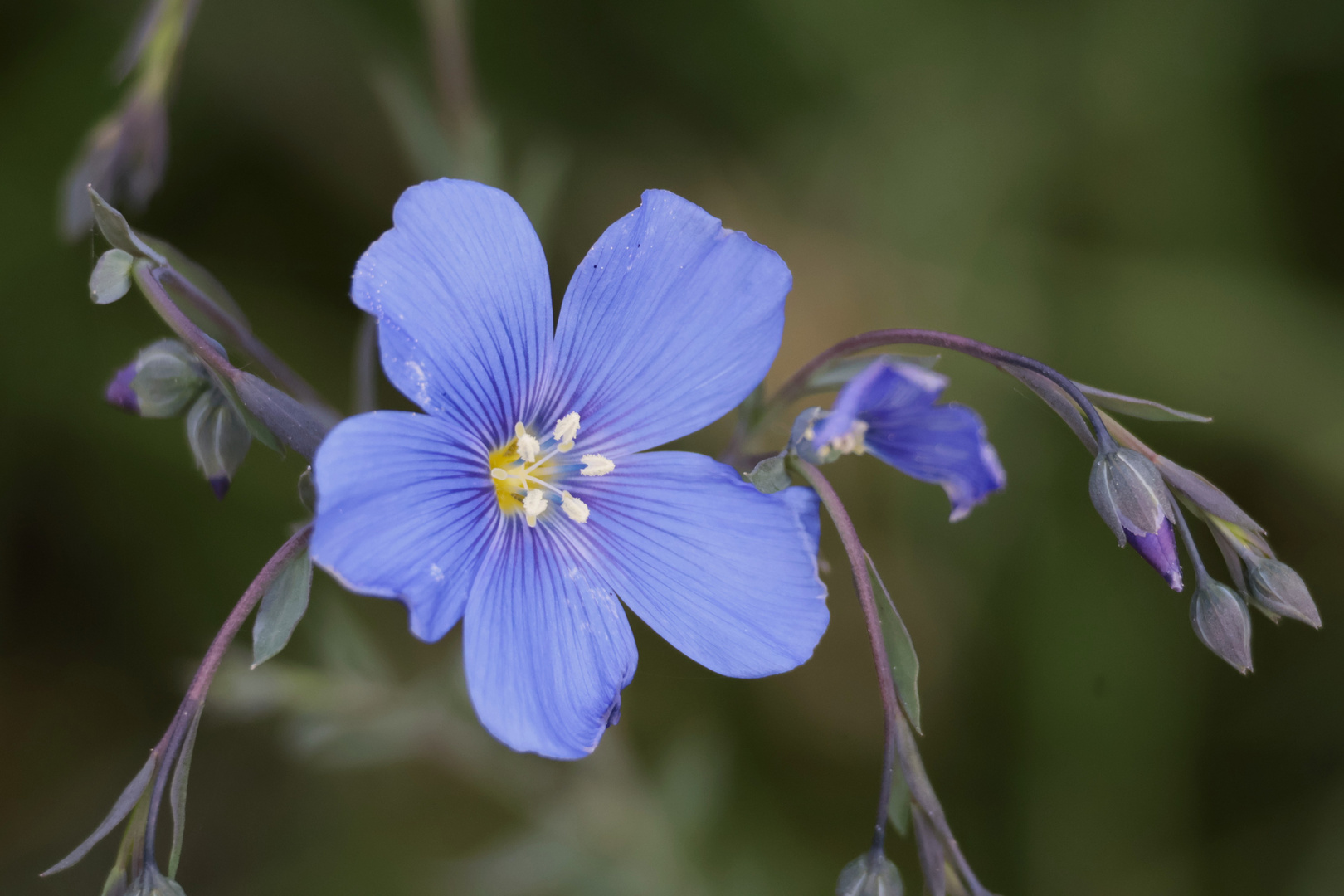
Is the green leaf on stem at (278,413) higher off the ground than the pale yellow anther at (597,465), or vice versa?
the green leaf on stem at (278,413)

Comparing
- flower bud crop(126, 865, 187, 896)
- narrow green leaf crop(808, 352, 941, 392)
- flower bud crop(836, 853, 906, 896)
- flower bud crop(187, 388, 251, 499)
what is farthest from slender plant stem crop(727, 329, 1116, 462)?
flower bud crop(126, 865, 187, 896)

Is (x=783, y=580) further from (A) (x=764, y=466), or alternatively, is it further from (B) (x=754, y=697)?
(B) (x=754, y=697)

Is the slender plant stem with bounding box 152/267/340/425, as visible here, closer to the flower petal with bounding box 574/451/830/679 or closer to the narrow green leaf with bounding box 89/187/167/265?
the narrow green leaf with bounding box 89/187/167/265

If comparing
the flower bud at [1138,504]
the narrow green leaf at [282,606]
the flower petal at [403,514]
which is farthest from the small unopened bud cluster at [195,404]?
the flower bud at [1138,504]

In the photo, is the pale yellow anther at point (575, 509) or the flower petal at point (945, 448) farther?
the pale yellow anther at point (575, 509)

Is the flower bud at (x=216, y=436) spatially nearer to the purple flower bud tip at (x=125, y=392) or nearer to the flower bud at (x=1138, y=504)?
the purple flower bud tip at (x=125, y=392)

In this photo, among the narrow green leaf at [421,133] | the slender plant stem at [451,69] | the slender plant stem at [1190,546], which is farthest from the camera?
the slender plant stem at [451,69]

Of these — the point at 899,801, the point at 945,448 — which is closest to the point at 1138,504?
the point at 945,448

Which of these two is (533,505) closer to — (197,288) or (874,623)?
(874,623)
